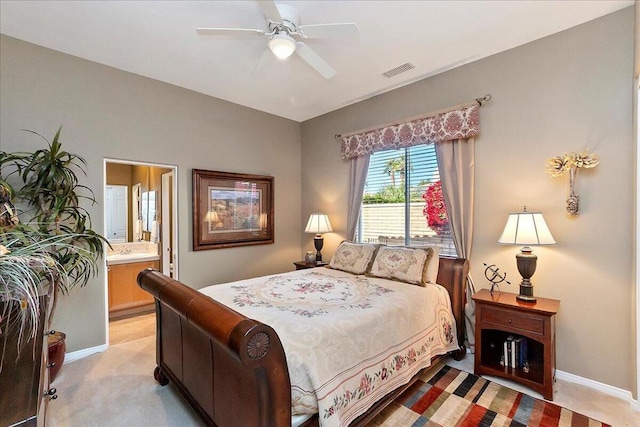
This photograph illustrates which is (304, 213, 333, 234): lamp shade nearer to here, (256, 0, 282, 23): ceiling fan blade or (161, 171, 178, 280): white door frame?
(161, 171, 178, 280): white door frame

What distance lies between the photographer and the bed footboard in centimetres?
133

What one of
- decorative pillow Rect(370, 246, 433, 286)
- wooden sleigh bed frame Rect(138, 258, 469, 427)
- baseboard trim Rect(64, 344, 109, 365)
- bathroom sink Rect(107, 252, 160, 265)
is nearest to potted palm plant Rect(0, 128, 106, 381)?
baseboard trim Rect(64, 344, 109, 365)

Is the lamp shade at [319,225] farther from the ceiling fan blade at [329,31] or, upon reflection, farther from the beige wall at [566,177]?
the ceiling fan blade at [329,31]

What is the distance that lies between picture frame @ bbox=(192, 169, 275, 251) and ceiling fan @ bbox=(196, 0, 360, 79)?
212cm

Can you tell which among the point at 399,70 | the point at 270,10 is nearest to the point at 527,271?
the point at 399,70

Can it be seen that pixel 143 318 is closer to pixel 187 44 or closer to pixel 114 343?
pixel 114 343

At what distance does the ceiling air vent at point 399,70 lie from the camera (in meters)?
3.16

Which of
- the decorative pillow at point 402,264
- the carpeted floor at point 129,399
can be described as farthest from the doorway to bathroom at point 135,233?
the decorative pillow at point 402,264

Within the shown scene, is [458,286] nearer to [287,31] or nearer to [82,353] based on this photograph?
[287,31]

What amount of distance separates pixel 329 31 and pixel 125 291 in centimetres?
416

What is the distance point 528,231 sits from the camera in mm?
2441

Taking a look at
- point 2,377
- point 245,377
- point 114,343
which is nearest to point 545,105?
point 245,377

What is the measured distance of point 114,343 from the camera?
3326mm

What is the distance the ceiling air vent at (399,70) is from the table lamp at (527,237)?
6.00ft
